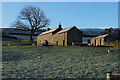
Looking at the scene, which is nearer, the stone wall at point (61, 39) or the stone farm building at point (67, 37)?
the stone farm building at point (67, 37)

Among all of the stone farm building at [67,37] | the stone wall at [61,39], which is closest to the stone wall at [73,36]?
the stone farm building at [67,37]

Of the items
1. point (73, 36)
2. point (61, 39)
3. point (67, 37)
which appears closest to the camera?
point (67, 37)

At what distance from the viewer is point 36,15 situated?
5191 centimetres

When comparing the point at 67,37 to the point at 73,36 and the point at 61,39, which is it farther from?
the point at 61,39

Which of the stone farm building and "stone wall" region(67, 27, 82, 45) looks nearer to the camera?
the stone farm building

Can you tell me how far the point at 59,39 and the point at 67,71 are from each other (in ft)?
88.6

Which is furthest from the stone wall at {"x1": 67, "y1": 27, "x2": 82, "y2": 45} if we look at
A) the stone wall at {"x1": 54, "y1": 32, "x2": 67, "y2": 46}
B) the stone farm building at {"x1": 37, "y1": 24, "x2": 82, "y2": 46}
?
the stone wall at {"x1": 54, "y1": 32, "x2": 67, "y2": 46}

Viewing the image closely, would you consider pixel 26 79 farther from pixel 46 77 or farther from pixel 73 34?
pixel 73 34

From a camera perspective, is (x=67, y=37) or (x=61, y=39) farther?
(x=61, y=39)

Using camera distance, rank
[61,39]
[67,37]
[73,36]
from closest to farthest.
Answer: [67,37] → [73,36] → [61,39]

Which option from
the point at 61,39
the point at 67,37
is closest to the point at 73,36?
the point at 67,37

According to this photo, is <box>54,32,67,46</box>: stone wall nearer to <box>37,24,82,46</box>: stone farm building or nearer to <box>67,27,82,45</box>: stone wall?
<box>37,24,82,46</box>: stone farm building

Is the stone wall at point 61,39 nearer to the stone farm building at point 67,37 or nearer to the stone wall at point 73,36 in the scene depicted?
the stone farm building at point 67,37

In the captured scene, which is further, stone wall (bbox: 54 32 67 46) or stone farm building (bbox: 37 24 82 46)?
stone wall (bbox: 54 32 67 46)
